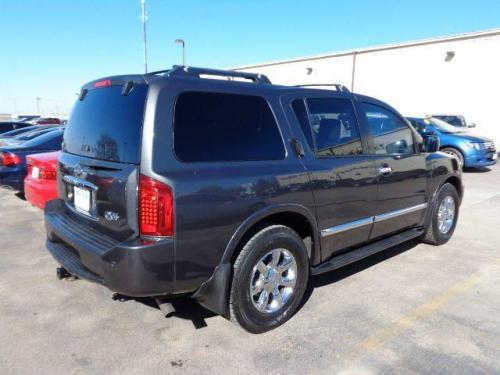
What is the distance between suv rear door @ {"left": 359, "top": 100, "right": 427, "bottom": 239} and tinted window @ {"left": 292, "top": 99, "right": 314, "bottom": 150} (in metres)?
0.84

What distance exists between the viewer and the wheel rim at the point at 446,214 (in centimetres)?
513

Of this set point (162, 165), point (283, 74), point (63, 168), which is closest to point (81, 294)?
point (63, 168)

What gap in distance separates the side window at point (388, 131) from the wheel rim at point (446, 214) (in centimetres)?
110

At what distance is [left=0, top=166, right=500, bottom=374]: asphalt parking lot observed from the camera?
2666 mm

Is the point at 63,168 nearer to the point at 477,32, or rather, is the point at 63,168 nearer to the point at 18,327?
the point at 18,327

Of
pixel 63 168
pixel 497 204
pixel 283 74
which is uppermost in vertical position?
pixel 283 74

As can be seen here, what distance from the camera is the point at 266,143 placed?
305cm

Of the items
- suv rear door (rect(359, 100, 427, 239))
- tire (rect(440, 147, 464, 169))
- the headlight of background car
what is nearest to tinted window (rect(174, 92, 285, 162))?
suv rear door (rect(359, 100, 427, 239))

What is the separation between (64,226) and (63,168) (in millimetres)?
516

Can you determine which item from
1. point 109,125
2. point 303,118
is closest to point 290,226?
point 303,118

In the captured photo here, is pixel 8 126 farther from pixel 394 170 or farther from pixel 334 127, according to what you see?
pixel 394 170

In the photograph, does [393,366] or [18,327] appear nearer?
[393,366]

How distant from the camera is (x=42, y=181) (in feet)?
16.5

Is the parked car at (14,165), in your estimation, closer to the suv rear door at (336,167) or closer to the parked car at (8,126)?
the suv rear door at (336,167)
